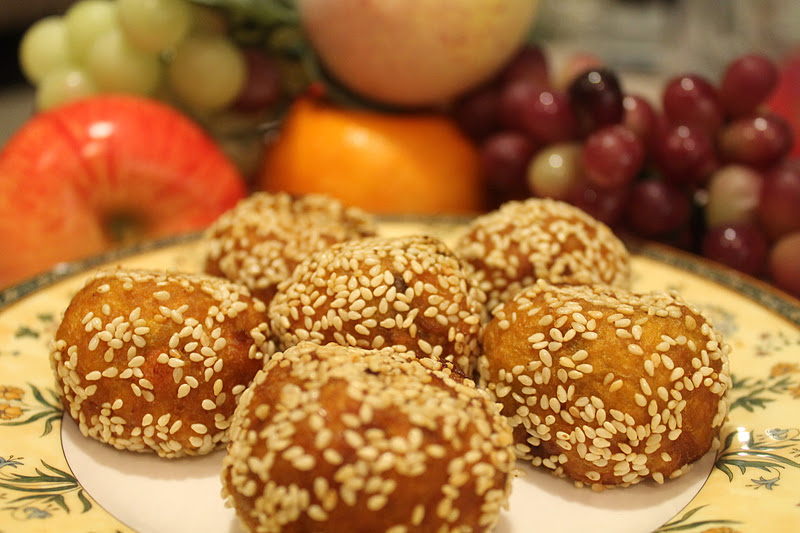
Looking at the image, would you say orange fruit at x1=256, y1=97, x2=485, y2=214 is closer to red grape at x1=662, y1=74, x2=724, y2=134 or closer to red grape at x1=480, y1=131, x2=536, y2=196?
red grape at x1=480, y1=131, x2=536, y2=196

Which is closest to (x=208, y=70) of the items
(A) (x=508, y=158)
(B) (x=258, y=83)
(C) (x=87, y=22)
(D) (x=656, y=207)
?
(B) (x=258, y=83)

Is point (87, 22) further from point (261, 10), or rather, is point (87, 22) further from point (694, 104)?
point (694, 104)

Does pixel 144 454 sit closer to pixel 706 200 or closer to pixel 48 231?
pixel 48 231

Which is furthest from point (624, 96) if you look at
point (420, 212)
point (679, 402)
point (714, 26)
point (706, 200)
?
point (714, 26)

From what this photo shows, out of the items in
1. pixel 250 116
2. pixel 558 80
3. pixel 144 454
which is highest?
pixel 558 80

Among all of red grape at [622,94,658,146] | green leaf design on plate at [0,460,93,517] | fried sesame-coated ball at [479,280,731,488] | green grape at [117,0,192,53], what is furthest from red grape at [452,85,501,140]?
green leaf design on plate at [0,460,93,517]
